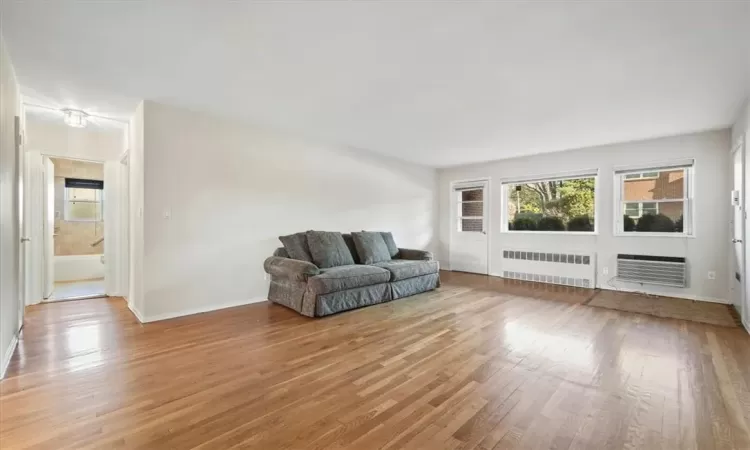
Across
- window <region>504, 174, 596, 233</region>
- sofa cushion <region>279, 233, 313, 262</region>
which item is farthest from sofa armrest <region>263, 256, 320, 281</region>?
window <region>504, 174, 596, 233</region>

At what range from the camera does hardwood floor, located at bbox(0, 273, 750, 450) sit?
162 centimetres

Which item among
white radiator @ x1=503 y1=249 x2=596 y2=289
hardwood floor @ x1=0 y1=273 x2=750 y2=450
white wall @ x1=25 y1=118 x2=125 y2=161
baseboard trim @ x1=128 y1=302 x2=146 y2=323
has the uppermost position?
white wall @ x1=25 y1=118 x2=125 y2=161

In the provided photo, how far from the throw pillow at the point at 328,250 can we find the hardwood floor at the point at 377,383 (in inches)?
35.6

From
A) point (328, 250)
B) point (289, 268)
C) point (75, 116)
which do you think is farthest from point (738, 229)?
point (75, 116)

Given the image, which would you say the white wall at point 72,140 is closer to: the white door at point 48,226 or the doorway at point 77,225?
the white door at point 48,226

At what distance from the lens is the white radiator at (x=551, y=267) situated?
5.30 meters

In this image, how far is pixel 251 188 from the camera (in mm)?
4316

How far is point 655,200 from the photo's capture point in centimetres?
485

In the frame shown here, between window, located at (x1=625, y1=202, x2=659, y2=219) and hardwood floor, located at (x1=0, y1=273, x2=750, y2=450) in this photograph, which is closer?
hardwood floor, located at (x1=0, y1=273, x2=750, y2=450)

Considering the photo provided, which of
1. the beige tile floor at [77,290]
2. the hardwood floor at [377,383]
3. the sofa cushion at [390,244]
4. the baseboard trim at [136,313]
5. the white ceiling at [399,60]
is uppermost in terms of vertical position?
the white ceiling at [399,60]

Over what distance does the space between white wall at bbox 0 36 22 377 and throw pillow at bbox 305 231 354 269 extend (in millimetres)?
2723

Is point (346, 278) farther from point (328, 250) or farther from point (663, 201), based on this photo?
point (663, 201)

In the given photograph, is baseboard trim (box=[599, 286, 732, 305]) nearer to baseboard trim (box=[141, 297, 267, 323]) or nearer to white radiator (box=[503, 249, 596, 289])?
white radiator (box=[503, 249, 596, 289])

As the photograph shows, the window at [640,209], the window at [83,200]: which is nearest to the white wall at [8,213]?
the window at [83,200]
